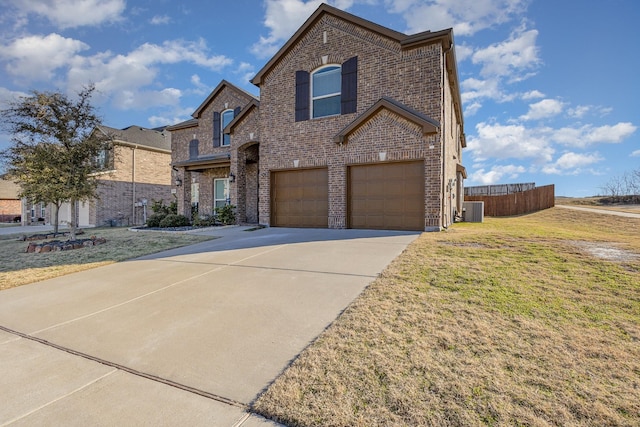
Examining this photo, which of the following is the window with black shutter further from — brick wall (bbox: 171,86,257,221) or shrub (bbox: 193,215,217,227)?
shrub (bbox: 193,215,217,227)

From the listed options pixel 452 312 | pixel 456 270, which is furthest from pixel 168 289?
pixel 456 270

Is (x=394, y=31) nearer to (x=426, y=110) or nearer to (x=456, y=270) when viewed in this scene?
(x=426, y=110)

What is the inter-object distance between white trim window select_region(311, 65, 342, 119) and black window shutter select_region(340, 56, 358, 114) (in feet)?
0.97

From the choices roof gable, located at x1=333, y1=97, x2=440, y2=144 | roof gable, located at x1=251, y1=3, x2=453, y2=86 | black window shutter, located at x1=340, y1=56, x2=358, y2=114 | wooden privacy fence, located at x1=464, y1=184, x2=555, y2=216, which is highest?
roof gable, located at x1=251, y1=3, x2=453, y2=86

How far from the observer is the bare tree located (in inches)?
432

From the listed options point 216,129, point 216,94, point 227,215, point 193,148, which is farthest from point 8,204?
point 227,215

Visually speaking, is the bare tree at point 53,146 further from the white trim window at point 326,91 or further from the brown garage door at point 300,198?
the white trim window at point 326,91

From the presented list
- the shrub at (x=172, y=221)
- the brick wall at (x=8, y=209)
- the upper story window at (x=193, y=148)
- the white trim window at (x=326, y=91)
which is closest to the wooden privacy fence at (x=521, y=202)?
the white trim window at (x=326, y=91)

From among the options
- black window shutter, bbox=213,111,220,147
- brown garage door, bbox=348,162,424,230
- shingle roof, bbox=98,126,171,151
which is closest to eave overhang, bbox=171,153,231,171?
black window shutter, bbox=213,111,220,147

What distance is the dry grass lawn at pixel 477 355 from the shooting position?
214 cm

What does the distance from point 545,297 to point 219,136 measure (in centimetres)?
1806

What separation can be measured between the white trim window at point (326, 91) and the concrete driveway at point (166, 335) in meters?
7.34

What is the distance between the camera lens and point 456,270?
5234mm

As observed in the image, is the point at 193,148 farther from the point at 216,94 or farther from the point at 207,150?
the point at 216,94
